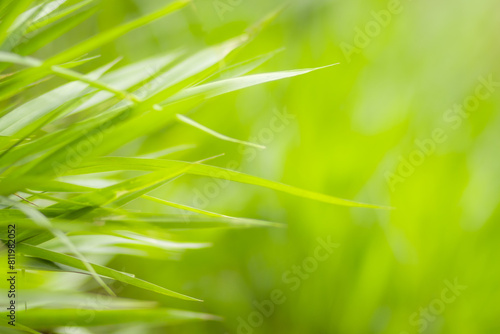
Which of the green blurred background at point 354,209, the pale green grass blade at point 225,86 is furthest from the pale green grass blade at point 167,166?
the green blurred background at point 354,209

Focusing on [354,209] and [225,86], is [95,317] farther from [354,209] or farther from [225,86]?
[354,209]

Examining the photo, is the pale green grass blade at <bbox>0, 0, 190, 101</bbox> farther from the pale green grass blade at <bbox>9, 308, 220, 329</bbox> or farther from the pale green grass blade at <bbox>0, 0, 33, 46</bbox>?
the pale green grass blade at <bbox>9, 308, 220, 329</bbox>

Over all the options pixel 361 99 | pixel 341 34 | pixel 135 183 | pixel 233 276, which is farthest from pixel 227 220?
pixel 341 34

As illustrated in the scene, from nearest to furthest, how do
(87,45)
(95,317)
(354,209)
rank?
(87,45)
(95,317)
(354,209)

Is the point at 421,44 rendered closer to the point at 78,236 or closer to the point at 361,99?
the point at 361,99

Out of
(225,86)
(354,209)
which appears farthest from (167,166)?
(354,209)

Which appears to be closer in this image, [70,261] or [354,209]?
[70,261]

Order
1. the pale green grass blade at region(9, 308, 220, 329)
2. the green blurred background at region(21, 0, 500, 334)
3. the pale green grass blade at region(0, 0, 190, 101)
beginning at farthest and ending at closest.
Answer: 1. the green blurred background at region(21, 0, 500, 334)
2. the pale green grass blade at region(9, 308, 220, 329)
3. the pale green grass blade at region(0, 0, 190, 101)

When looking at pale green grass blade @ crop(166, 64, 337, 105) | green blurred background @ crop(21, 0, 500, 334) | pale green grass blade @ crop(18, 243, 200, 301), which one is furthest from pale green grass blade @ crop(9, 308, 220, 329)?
green blurred background @ crop(21, 0, 500, 334)

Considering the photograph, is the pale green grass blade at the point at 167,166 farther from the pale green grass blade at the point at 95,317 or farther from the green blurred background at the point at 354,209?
the green blurred background at the point at 354,209
